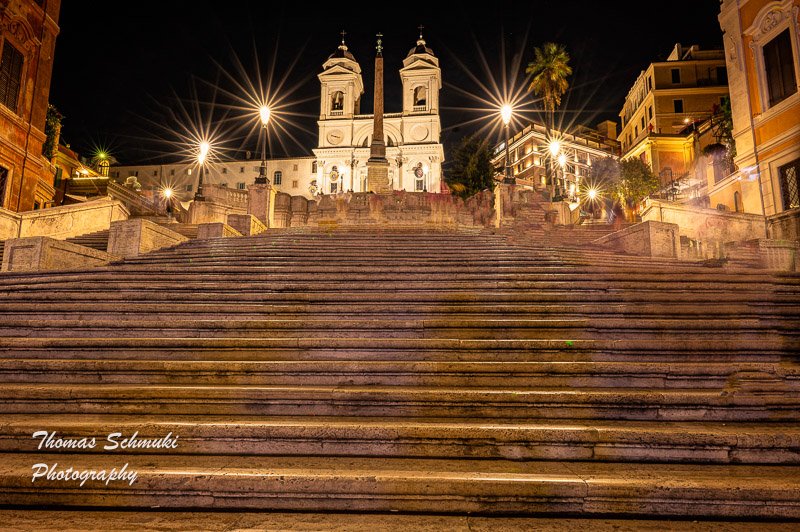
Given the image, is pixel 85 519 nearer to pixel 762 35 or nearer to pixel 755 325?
pixel 755 325

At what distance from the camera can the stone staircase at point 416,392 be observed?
3.35 m

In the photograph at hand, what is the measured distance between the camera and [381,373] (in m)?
5.09

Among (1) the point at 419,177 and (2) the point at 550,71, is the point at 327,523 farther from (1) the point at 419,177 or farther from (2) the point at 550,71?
(1) the point at 419,177

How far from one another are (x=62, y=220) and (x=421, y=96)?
58.8 metres

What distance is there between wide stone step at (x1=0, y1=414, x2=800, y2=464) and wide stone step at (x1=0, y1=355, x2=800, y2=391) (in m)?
0.82

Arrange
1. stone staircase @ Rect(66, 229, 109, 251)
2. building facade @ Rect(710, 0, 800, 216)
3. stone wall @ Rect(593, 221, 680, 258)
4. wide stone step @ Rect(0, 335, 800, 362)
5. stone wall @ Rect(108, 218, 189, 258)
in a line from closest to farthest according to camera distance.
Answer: wide stone step @ Rect(0, 335, 800, 362)
stone wall @ Rect(108, 218, 189, 258)
stone wall @ Rect(593, 221, 680, 258)
stone staircase @ Rect(66, 229, 109, 251)
building facade @ Rect(710, 0, 800, 216)

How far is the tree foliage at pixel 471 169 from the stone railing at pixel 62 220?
35.0 m

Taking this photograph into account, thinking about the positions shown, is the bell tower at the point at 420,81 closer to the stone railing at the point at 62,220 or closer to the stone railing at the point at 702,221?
the stone railing at the point at 702,221

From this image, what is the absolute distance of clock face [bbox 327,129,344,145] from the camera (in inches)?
2645

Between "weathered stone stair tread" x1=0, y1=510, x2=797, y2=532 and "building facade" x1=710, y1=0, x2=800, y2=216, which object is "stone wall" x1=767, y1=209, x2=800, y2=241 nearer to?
"building facade" x1=710, y1=0, x2=800, y2=216

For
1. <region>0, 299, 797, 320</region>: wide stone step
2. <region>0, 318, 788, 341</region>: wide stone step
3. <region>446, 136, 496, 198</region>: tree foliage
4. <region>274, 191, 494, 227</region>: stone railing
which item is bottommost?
<region>0, 318, 788, 341</region>: wide stone step

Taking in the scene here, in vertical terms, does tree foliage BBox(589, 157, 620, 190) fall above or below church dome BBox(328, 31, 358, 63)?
below

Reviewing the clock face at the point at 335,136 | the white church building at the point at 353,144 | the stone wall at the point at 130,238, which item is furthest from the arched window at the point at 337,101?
the stone wall at the point at 130,238

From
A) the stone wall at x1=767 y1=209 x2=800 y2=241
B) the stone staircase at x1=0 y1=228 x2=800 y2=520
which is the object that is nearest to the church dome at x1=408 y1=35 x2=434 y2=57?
the stone wall at x1=767 y1=209 x2=800 y2=241
